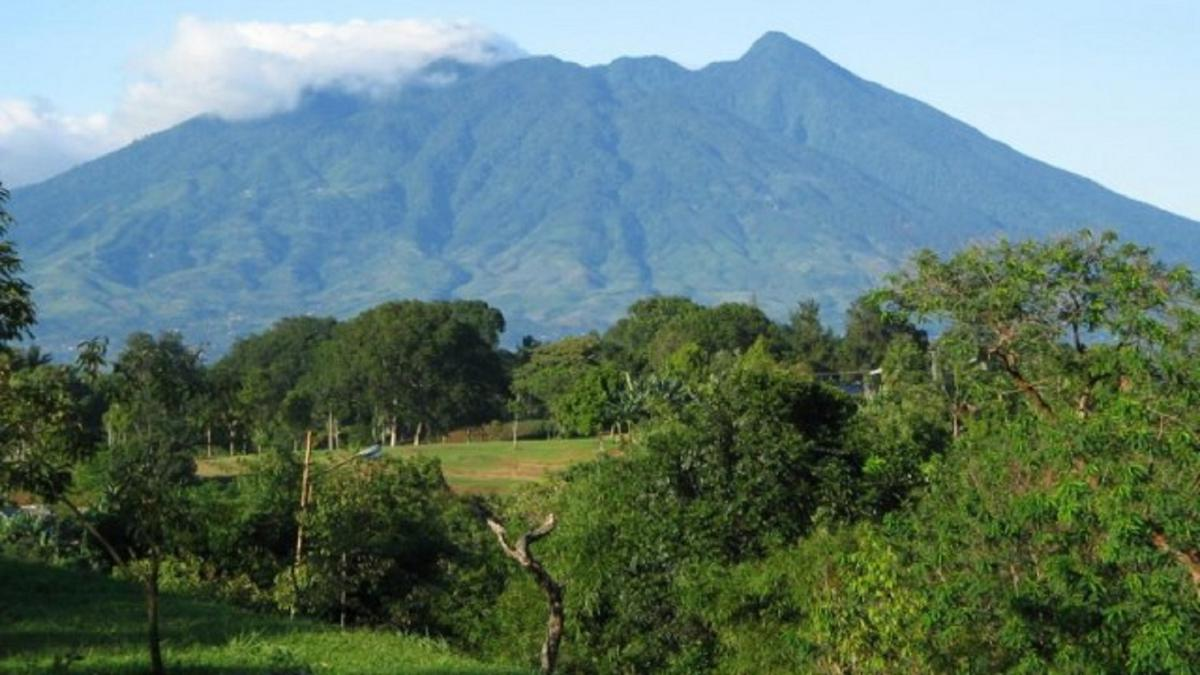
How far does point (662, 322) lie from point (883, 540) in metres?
78.1

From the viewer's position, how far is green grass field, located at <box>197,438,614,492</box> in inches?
2079

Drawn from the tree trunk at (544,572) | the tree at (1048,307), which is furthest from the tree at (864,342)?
the tree trunk at (544,572)

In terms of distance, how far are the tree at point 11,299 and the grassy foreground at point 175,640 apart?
9.25ft

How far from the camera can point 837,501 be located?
22844 mm

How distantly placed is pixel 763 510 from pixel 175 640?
9421 mm

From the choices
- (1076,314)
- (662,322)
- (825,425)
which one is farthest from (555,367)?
(1076,314)

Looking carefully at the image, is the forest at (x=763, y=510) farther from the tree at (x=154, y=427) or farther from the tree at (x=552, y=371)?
the tree at (x=552, y=371)

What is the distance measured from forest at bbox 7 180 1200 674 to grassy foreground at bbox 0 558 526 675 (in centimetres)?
76

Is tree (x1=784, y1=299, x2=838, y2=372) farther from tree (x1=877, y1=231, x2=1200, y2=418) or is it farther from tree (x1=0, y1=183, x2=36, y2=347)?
tree (x1=0, y1=183, x2=36, y2=347)

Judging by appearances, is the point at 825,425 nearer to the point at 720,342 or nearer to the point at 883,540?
the point at 883,540

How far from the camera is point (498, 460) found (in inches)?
2457

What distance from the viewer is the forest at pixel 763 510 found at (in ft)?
38.8

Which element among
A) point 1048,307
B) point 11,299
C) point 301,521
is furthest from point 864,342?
point 11,299

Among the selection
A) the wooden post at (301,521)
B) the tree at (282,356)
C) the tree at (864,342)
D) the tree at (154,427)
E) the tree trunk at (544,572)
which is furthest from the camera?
the tree at (864,342)
